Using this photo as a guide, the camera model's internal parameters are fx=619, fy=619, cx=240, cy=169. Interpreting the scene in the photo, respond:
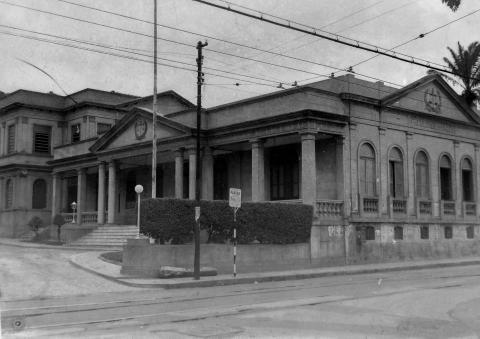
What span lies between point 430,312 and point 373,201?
17722 millimetres

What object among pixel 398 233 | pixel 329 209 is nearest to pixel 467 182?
pixel 398 233

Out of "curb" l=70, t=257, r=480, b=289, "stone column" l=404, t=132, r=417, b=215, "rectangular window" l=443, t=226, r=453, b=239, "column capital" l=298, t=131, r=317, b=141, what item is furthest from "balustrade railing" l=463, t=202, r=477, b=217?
"column capital" l=298, t=131, r=317, b=141

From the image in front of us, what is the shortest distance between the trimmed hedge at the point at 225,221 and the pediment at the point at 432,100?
879cm

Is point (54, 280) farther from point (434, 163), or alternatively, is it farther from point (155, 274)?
point (434, 163)

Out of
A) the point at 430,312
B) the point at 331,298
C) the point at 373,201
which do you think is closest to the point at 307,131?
the point at 373,201

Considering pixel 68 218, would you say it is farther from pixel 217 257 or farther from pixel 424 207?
pixel 424 207

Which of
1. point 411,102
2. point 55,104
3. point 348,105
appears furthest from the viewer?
point 55,104

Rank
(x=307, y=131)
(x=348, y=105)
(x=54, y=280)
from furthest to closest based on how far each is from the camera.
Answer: (x=348, y=105), (x=307, y=131), (x=54, y=280)

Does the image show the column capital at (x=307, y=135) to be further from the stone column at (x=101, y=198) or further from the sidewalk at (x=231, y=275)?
the stone column at (x=101, y=198)

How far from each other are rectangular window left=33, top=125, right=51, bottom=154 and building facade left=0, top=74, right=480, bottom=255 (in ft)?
14.9

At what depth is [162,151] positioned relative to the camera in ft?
108

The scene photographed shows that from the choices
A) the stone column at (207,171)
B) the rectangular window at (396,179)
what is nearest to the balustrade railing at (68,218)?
the stone column at (207,171)

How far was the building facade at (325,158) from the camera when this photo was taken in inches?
1092

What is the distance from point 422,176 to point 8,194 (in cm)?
3124
